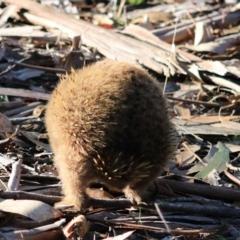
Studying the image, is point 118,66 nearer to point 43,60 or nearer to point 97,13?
point 43,60

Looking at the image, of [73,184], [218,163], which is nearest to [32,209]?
[73,184]

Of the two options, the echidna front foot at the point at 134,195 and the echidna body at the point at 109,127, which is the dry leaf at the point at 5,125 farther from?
the echidna front foot at the point at 134,195

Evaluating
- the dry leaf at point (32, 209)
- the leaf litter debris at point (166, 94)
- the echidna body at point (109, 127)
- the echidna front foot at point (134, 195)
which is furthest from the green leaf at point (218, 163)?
the dry leaf at point (32, 209)

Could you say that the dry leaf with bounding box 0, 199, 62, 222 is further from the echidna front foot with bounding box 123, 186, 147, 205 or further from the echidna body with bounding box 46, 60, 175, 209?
the echidna front foot with bounding box 123, 186, 147, 205

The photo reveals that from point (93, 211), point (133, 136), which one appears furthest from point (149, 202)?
point (133, 136)

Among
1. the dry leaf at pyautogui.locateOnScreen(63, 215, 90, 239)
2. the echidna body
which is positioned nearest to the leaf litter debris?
the dry leaf at pyautogui.locateOnScreen(63, 215, 90, 239)
